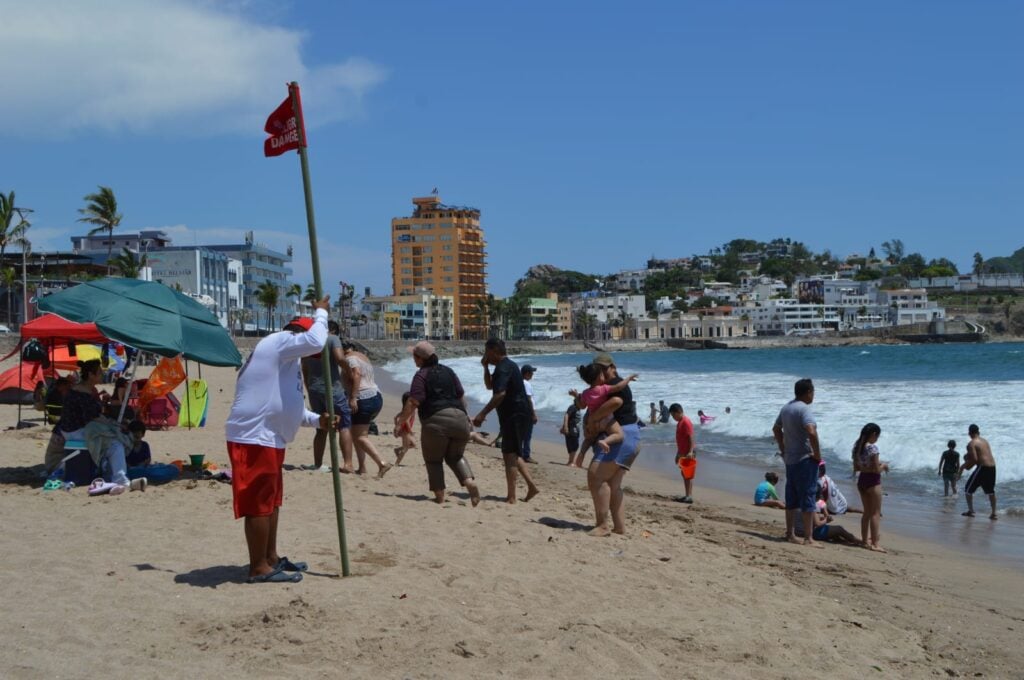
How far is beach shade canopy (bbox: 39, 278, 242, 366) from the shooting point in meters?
8.02

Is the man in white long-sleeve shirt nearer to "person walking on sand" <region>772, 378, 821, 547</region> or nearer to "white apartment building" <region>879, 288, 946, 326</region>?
"person walking on sand" <region>772, 378, 821, 547</region>

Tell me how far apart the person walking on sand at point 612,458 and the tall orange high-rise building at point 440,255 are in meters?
128

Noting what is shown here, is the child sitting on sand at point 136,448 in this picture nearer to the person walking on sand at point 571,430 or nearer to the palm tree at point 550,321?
the person walking on sand at point 571,430

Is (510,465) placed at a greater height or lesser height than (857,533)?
greater

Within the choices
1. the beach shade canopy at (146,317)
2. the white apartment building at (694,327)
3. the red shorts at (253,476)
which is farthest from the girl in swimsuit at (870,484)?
the white apartment building at (694,327)

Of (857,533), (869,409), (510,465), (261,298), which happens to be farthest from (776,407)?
(261,298)

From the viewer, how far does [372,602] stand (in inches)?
191

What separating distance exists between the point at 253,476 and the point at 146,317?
3.85m

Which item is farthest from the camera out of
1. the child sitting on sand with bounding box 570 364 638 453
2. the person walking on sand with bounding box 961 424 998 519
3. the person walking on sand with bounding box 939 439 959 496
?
the person walking on sand with bounding box 939 439 959 496

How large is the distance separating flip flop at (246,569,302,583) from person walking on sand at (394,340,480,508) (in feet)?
9.54

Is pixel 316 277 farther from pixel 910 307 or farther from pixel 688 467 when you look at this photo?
pixel 910 307

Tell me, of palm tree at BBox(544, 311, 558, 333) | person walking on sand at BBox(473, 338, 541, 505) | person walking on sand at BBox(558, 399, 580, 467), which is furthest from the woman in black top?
palm tree at BBox(544, 311, 558, 333)

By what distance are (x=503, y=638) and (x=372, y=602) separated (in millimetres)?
768

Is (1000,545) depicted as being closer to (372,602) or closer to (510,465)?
(510,465)
